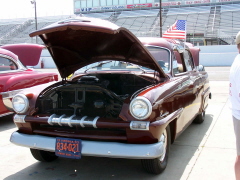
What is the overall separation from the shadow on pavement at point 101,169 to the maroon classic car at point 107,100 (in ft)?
0.41

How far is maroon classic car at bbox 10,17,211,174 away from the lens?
3006 millimetres

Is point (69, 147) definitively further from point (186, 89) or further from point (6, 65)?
point (6, 65)

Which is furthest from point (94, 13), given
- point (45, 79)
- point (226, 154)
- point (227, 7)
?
point (226, 154)

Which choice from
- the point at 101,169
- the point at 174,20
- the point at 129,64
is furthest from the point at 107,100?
the point at 174,20

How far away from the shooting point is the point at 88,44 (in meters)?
3.97

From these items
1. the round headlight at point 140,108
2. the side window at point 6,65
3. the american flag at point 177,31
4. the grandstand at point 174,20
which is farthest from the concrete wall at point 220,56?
the round headlight at point 140,108

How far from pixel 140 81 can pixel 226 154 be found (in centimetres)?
148

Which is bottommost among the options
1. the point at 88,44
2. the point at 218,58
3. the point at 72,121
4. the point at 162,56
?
the point at 218,58

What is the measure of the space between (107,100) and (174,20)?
34777 millimetres

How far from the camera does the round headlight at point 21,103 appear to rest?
3449 mm

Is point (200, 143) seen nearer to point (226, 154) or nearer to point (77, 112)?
point (226, 154)

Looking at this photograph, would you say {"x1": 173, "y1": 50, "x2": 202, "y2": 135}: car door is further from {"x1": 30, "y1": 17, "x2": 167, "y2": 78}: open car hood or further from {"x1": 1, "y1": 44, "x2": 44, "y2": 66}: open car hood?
{"x1": 1, "y1": 44, "x2": 44, "y2": 66}: open car hood

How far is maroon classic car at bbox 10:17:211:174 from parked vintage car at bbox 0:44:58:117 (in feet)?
5.16

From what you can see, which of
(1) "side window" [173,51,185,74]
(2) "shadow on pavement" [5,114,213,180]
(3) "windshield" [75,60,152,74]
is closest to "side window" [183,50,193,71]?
(1) "side window" [173,51,185,74]
